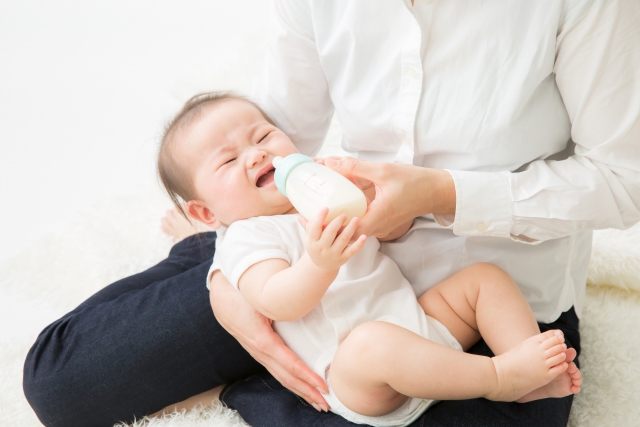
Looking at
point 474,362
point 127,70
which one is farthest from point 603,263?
point 127,70

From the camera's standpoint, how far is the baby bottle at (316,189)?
891mm

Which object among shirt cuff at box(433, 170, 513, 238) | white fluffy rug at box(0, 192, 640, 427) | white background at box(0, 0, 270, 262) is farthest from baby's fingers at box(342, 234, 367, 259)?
white background at box(0, 0, 270, 262)

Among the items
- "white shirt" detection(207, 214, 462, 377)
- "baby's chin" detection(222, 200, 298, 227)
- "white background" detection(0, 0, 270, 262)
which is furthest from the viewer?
"white background" detection(0, 0, 270, 262)

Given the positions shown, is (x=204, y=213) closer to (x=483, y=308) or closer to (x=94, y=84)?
(x=483, y=308)

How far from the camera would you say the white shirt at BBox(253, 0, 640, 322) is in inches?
37.5

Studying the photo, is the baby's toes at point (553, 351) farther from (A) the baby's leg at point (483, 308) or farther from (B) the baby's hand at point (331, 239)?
(B) the baby's hand at point (331, 239)

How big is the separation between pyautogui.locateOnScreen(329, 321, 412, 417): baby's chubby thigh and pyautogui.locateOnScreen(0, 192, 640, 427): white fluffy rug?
0.36 metres

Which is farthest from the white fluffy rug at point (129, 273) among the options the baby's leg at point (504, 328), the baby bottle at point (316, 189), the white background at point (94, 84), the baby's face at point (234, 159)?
the baby bottle at point (316, 189)

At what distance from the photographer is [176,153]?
1240mm

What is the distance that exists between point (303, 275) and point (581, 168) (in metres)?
0.48

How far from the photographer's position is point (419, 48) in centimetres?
101

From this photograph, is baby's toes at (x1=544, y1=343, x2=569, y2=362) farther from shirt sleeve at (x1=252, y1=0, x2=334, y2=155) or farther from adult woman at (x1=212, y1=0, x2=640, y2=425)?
shirt sleeve at (x1=252, y1=0, x2=334, y2=155)

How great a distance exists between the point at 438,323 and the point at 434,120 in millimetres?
349

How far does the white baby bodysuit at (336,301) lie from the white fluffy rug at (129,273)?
0.99 ft
